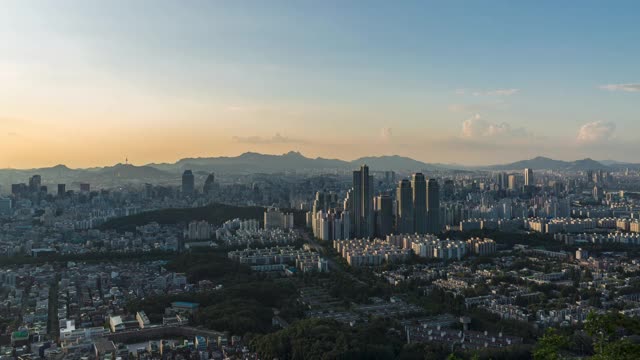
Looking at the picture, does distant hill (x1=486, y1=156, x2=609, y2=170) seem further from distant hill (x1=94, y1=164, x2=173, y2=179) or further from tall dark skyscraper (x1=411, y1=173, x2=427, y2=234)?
tall dark skyscraper (x1=411, y1=173, x2=427, y2=234)

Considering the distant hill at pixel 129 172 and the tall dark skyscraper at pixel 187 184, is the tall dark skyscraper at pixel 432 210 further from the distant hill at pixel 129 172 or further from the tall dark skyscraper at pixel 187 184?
the distant hill at pixel 129 172

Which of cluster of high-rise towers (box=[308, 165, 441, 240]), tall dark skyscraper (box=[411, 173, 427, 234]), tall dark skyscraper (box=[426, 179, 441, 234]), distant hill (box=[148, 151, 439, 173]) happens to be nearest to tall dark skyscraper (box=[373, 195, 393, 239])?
cluster of high-rise towers (box=[308, 165, 441, 240])

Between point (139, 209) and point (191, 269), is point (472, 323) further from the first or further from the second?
point (139, 209)

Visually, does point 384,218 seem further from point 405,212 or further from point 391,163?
point 391,163

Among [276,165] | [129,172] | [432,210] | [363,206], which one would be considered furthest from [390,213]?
[276,165]

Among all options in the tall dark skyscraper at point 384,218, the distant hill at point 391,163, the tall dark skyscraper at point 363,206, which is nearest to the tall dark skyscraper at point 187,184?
the tall dark skyscraper at point 363,206
